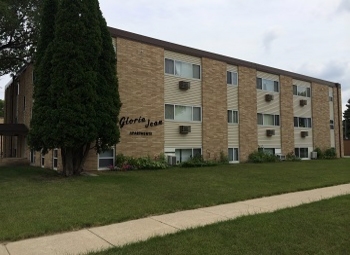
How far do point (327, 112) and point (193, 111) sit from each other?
55.0ft

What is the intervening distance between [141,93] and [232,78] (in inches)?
310

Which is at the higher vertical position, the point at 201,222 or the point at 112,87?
the point at 112,87

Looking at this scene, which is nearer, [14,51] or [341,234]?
[341,234]

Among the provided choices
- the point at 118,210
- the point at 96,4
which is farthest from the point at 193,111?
the point at 118,210

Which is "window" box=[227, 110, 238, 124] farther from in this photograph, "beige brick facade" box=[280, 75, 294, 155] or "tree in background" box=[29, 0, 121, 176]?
"tree in background" box=[29, 0, 121, 176]

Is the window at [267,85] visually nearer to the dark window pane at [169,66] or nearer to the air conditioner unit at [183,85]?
the air conditioner unit at [183,85]

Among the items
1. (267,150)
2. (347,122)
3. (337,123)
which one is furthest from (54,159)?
(347,122)

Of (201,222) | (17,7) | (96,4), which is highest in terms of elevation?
(17,7)

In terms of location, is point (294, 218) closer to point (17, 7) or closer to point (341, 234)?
point (341, 234)

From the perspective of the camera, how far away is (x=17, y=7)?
2086 cm

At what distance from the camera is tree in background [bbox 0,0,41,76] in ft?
66.5

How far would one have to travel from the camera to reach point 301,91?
28672mm

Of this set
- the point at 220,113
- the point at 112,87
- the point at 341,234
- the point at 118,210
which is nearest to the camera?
the point at 341,234

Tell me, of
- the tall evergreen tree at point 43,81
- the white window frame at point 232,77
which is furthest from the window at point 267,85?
the tall evergreen tree at point 43,81
